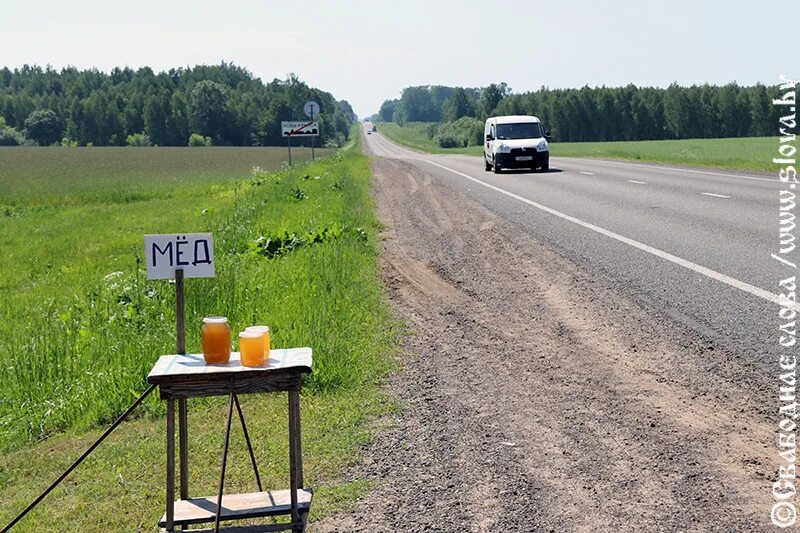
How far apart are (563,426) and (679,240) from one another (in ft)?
23.8

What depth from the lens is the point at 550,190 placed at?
21359 mm

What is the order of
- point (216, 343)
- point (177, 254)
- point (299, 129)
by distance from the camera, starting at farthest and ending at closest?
1. point (299, 129)
2. point (177, 254)
3. point (216, 343)

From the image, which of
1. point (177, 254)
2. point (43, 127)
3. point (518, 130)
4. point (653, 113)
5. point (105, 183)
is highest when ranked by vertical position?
point (653, 113)

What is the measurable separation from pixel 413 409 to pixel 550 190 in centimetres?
1630

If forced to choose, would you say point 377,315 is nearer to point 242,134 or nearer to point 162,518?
point 162,518

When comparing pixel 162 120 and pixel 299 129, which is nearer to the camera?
pixel 299 129

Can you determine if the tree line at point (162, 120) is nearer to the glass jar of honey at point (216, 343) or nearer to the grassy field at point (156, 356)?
the grassy field at point (156, 356)

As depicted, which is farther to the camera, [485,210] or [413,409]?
[485,210]

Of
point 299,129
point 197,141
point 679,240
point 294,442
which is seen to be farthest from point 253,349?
point 197,141

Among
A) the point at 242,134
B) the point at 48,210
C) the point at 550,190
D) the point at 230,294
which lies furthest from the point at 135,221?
the point at 242,134

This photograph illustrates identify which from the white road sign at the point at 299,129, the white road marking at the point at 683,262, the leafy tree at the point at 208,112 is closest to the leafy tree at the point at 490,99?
→ the leafy tree at the point at 208,112

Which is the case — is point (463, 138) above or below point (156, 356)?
above

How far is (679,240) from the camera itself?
461 inches

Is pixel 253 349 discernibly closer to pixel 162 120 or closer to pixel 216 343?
pixel 216 343
